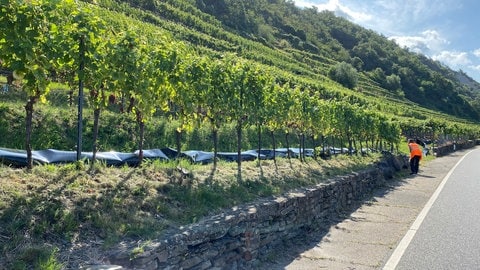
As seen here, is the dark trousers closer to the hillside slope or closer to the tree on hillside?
Result: the tree on hillside

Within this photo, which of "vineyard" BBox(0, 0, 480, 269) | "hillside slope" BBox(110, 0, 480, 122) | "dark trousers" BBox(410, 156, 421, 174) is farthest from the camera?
"hillside slope" BBox(110, 0, 480, 122)

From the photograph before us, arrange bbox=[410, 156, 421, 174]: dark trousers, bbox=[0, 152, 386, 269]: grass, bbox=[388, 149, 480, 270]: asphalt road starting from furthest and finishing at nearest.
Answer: bbox=[410, 156, 421, 174]: dark trousers < bbox=[388, 149, 480, 270]: asphalt road < bbox=[0, 152, 386, 269]: grass

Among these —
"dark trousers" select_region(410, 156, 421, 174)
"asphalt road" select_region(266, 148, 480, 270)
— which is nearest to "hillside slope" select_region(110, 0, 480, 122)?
"dark trousers" select_region(410, 156, 421, 174)

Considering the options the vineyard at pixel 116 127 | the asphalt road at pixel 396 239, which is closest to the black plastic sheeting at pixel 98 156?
the vineyard at pixel 116 127

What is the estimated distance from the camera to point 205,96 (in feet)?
34.2

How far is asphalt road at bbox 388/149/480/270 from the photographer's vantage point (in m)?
7.35

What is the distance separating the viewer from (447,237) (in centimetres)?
905

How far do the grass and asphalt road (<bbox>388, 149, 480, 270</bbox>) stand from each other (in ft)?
10.4

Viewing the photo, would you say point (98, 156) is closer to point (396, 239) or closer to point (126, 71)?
point (126, 71)

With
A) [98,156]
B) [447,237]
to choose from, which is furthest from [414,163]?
[98,156]

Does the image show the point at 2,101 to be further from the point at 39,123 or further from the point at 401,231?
the point at 401,231

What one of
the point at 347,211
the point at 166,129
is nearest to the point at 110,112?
the point at 166,129

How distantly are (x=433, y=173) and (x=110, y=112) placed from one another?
1759 cm

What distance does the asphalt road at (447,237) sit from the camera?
7.35 meters
